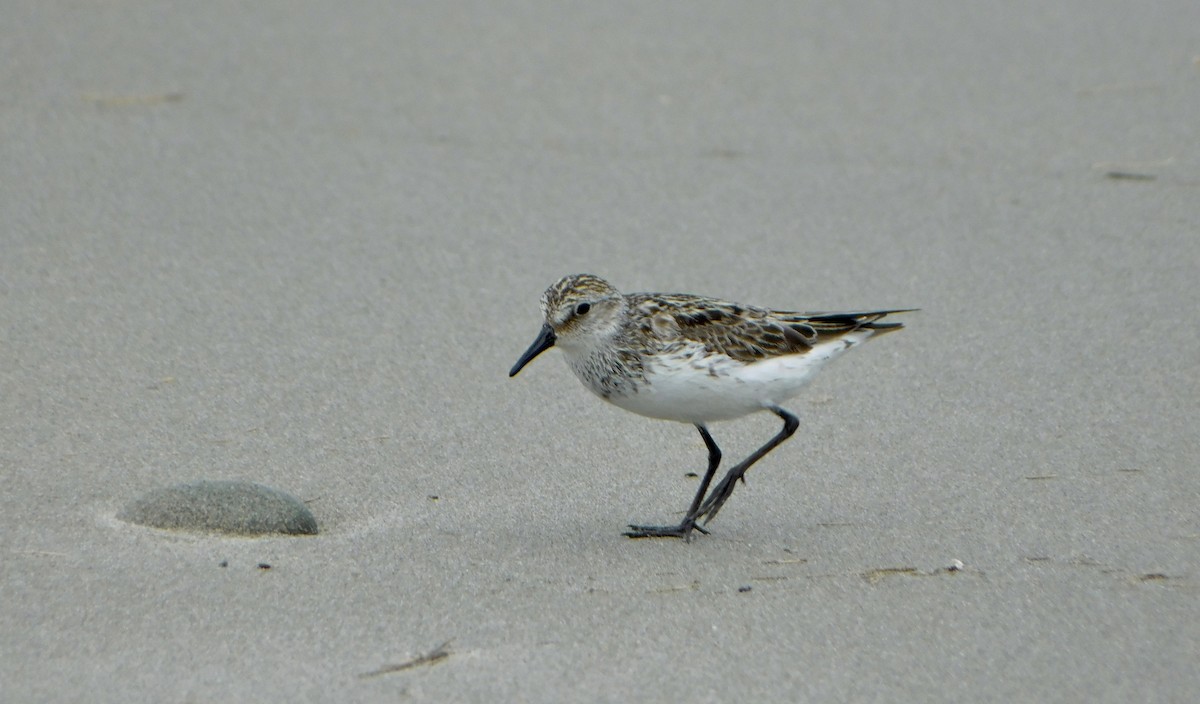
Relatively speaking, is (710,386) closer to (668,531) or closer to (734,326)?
(734,326)

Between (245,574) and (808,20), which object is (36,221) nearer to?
(245,574)

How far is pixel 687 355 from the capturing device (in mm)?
4656

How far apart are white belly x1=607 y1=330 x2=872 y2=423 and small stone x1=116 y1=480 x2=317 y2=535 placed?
3.52ft

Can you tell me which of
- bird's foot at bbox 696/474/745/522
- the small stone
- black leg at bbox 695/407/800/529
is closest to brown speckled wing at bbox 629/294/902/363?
black leg at bbox 695/407/800/529

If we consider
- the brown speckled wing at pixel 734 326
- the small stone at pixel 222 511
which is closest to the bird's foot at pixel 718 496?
the brown speckled wing at pixel 734 326

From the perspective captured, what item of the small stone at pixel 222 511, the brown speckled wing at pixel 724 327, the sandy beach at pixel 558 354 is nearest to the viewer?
the sandy beach at pixel 558 354

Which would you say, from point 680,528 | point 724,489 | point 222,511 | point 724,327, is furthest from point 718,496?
point 222,511

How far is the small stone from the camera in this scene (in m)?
4.55

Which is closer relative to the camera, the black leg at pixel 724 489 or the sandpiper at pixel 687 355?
the sandpiper at pixel 687 355

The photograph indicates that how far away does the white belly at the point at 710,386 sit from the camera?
15.2 ft

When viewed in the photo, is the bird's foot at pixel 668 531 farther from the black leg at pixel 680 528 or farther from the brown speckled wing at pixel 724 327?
the brown speckled wing at pixel 724 327

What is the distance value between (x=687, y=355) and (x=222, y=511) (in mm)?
1521

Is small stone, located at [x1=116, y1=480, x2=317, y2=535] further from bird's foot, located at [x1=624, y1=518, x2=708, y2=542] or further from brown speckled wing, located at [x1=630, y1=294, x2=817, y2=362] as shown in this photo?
brown speckled wing, located at [x1=630, y1=294, x2=817, y2=362]

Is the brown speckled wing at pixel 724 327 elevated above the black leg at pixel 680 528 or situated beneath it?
elevated above
